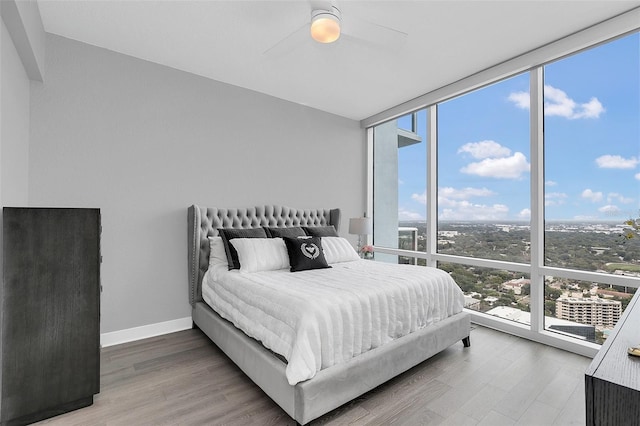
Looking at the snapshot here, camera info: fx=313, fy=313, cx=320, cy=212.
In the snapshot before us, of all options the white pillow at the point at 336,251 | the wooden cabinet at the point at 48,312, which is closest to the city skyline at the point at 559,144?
the white pillow at the point at 336,251

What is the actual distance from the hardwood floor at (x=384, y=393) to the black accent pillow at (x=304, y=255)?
1046mm

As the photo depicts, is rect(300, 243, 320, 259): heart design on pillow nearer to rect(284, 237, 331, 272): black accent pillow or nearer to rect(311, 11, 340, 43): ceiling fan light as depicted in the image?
rect(284, 237, 331, 272): black accent pillow

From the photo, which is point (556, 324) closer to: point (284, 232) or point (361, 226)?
point (361, 226)

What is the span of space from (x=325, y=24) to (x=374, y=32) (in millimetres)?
438

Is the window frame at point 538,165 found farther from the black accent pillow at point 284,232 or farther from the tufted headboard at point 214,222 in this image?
the tufted headboard at point 214,222

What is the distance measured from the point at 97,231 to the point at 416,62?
129 inches

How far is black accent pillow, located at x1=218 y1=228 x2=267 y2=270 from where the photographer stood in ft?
10.3

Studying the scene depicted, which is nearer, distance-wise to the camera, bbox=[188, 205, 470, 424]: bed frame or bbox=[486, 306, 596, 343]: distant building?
bbox=[188, 205, 470, 424]: bed frame

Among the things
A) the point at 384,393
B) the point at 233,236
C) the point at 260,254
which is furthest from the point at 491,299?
the point at 233,236

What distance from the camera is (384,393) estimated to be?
2.20m

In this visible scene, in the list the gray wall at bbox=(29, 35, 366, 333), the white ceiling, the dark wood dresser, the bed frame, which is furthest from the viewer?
the gray wall at bbox=(29, 35, 366, 333)

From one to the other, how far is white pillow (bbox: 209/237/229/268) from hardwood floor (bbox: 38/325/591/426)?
2.73 ft

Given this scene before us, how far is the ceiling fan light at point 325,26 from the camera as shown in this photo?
2.18m

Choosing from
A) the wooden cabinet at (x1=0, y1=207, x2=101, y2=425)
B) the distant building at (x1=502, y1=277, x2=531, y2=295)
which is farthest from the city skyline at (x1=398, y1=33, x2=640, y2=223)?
the wooden cabinet at (x1=0, y1=207, x2=101, y2=425)
